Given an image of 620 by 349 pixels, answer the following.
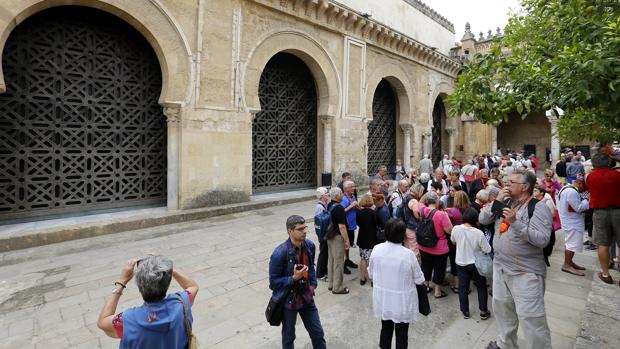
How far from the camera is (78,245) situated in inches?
219

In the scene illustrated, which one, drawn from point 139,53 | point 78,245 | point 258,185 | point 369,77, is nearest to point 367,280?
point 78,245

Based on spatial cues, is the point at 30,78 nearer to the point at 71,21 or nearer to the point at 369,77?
the point at 71,21

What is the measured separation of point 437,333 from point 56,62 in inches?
336

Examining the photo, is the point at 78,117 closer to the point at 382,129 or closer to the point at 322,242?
the point at 322,242

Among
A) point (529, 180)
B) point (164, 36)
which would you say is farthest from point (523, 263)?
point (164, 36)

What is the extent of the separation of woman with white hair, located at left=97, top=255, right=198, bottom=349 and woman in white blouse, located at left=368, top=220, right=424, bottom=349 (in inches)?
61.4

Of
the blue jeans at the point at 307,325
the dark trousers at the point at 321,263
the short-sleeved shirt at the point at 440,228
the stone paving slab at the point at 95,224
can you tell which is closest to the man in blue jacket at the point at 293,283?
the blue jeans at the point at 307,325

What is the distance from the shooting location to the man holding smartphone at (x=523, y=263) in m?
2.37

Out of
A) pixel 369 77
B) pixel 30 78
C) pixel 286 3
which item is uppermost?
pixel 286 3

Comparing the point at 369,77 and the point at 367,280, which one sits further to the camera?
the point at 369,77

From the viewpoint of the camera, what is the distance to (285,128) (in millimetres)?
10492

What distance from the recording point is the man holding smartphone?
7.77ft

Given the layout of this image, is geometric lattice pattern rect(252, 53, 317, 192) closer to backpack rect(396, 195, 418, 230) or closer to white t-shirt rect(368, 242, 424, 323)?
backpack rect(396, 195, 418, 230)

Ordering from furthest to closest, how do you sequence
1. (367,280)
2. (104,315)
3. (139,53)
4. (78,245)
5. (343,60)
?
(343,60), (139,53), (78,245), (367,280), (104,315)
